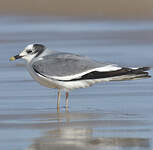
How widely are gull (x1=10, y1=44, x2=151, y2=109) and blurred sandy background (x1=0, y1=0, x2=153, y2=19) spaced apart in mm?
10556

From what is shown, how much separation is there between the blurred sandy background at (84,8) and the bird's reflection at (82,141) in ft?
40.1

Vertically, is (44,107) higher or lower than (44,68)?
lower

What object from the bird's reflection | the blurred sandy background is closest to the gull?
the bird's reflection

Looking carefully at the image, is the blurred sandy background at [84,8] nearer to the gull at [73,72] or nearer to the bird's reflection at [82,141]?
the gull at [73,72]

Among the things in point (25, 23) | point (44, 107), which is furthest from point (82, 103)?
point (25, 23)

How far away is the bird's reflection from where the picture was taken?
6.73m

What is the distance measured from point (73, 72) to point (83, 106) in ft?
1.63

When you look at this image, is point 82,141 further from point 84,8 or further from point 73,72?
point 84,8

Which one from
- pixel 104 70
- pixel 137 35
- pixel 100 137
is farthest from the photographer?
pixel 137 35

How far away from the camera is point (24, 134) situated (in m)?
7.36

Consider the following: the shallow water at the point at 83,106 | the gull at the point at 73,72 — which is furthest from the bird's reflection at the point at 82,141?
the gull at the point at 73,72

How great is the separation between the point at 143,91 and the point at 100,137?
9.15 ft

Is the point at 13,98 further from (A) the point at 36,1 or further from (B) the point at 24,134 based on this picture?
(A) the point at 36,1

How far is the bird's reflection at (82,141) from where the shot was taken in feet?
22.1
